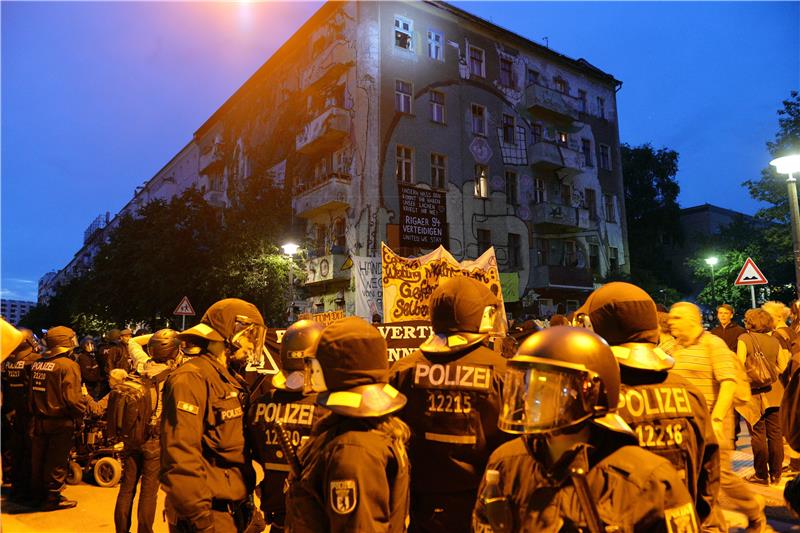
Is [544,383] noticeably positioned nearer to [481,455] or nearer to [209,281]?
[481,455]

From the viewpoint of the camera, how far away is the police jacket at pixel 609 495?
168 centimetres

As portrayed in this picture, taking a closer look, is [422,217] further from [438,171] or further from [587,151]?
[587,151]

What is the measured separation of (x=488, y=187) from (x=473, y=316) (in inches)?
958

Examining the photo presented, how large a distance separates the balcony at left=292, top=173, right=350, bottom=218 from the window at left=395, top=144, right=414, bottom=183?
2.29 m

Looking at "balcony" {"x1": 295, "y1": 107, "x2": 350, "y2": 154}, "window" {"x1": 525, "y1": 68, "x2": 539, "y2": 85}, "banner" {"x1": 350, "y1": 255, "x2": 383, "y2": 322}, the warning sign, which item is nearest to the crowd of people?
the warning sign

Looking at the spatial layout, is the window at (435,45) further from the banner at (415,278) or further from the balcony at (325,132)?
the banner at (415,278)

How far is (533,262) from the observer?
2809 centimetres

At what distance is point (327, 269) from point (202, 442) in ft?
Result: 67.8

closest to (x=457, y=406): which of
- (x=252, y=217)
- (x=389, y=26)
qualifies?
(x=252, y=217)

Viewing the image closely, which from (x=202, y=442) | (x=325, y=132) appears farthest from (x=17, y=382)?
(x=325, y=132)

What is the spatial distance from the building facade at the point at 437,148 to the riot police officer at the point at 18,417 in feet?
49.5

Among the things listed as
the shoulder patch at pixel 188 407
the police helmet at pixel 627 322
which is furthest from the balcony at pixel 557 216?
the shoulder patch at pixel 188 407

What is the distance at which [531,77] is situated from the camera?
29953 mm

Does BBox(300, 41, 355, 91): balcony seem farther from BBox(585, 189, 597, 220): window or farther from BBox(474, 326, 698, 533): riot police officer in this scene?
BBox(474, 326, 698, 533): riot police officer
